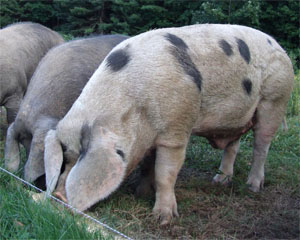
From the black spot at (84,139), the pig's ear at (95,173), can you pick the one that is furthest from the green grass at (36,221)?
the black spot at (84,139)

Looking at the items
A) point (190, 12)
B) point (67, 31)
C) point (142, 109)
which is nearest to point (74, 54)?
point (142, 109)

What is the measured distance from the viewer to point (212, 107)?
444 centimetres

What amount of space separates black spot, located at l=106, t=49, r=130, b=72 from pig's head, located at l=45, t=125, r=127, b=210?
61 cm

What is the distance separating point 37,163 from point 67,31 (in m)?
11.7

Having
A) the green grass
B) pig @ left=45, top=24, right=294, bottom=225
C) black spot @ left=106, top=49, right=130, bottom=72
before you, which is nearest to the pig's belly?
pig @ left=45, top=24, right=294, bottom=225

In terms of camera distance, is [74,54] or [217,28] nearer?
[217,28]

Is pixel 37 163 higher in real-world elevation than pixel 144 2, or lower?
higher

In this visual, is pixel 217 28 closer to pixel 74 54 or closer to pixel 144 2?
pixel 74 54

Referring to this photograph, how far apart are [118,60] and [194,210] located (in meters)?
1.59

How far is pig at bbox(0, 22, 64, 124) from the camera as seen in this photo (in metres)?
6.63

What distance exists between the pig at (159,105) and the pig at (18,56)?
9.32 feet

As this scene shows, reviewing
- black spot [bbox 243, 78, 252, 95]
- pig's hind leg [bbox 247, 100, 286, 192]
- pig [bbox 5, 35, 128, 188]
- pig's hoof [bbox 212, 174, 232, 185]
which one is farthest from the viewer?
pig's hoof [bbox 212, 174, 232, 185]

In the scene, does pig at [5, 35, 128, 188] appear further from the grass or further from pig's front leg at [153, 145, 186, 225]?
pig's front leg at [153, 145, 186, 225]

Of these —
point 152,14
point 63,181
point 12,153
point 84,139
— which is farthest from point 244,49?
point 152,14
